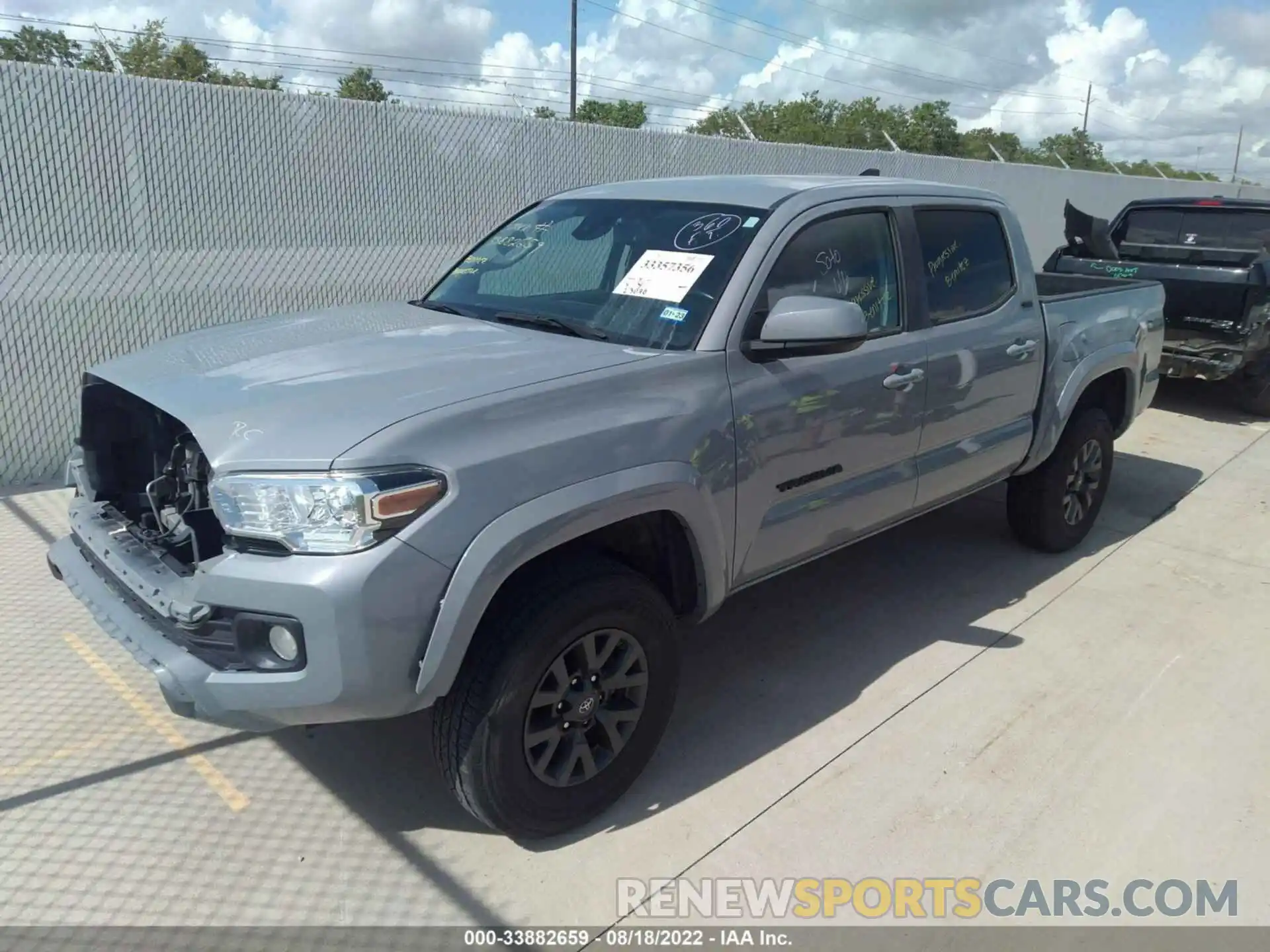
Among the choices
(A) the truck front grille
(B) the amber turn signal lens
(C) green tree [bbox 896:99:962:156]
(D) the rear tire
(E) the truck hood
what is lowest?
(D) the rear tire

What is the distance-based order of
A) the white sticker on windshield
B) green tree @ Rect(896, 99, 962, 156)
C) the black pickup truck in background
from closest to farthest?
the white sticker on windshield → the black pickup truck in background → green tree @ Rect(896, 99, 962, 156)

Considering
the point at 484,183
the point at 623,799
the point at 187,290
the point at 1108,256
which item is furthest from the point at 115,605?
the point at 1108,256

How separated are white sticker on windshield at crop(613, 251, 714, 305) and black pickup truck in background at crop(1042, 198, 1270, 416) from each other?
6066mm

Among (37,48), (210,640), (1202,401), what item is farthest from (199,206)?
(37,48)

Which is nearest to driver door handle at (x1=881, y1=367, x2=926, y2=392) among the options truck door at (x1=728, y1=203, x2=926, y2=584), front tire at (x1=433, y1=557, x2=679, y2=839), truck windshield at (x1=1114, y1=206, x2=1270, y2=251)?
truck door at (x1=728, y1=203, x2=926, y2=584)

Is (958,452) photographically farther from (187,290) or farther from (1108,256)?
(1108,256)

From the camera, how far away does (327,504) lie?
95.7 inches

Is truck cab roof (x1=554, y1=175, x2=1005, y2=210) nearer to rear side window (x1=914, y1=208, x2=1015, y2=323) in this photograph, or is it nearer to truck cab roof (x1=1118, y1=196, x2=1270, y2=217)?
rear side window (x1=914, y1=208, x2=1015, y2=323)

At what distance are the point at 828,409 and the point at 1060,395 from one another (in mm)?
1989

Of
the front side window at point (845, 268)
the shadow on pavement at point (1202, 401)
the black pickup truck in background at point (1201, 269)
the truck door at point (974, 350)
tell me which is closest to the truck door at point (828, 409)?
the front side window at point (845, 268)

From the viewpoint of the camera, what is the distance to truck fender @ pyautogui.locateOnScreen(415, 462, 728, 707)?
8.29ft

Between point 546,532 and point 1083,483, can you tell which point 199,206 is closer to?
point 546,532

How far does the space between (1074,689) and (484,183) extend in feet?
19.5

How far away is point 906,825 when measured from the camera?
313cm
